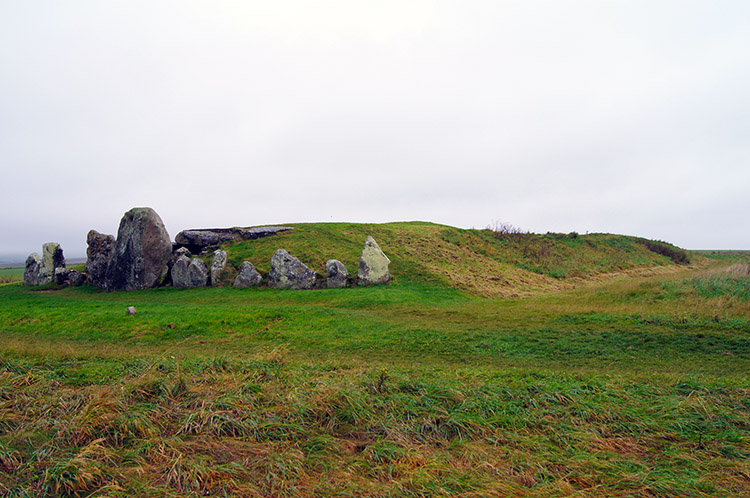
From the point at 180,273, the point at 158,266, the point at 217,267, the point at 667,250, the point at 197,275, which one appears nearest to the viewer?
the point at 197,275

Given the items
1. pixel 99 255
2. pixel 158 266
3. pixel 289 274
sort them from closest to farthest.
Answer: pixel 289 274, pixel 158 266, pixel 99 255

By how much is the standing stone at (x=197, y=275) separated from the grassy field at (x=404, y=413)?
36.5 ft

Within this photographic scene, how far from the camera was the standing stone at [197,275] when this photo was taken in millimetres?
→ 24406

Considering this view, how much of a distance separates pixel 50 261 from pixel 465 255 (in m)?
31.7

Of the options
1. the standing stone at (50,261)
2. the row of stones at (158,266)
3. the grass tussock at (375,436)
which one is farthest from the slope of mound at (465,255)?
the grass tussock at (375,436)

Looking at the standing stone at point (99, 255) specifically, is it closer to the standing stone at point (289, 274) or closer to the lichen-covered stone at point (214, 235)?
the lichen-covered stone at point (214, 235)

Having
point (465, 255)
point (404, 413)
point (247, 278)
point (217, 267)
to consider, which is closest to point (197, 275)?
point (217, 267)

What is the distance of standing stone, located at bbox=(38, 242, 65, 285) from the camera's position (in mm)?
28984

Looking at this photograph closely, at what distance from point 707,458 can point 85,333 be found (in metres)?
17.9

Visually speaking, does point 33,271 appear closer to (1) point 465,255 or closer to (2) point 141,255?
(2) point 141,255

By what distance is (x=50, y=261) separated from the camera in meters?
29.6

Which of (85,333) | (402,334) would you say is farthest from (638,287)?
(85,333)

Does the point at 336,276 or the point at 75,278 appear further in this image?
the point at 75,278

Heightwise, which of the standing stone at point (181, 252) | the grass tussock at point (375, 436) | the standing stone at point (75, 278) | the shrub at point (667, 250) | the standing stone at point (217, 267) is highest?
the shrub at point (667, 250)
